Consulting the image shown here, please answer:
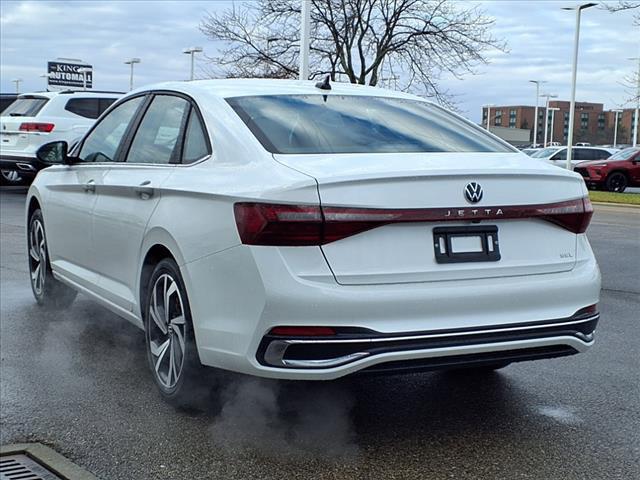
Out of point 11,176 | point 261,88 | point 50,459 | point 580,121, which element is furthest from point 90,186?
point 580,121

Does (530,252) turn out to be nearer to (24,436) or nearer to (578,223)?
(578,223)

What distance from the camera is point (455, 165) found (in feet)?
12.4

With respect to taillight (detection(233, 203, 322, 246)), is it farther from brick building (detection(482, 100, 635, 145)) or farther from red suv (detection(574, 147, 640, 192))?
brick building (detection(482, 100, 635, 145))

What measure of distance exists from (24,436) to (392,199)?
2035 mm

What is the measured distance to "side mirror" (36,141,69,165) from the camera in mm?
6047

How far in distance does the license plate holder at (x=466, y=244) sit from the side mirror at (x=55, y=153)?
130 inches

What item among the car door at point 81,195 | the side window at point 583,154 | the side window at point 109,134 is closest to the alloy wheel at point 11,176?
the car door at point 81,195

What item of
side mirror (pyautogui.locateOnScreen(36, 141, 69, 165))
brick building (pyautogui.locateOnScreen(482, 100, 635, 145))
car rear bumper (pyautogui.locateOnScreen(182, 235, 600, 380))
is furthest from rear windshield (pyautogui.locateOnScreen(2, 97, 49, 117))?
brick building (pyautogui.locateOnScreen(482, 100, 635, 145))

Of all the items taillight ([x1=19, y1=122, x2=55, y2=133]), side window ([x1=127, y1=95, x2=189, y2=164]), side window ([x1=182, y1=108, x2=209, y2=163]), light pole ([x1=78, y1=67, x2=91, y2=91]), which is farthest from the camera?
light pole ([x1=78, y1=67, x2=91, y2=91])

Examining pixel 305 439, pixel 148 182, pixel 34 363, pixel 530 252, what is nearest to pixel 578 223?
pixel 530 252

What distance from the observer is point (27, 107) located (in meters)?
17.4

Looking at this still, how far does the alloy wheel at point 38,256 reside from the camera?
6.67 metres

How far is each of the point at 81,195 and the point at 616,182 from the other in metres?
24.9

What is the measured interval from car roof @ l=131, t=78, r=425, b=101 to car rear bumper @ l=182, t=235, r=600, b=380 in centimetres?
112
